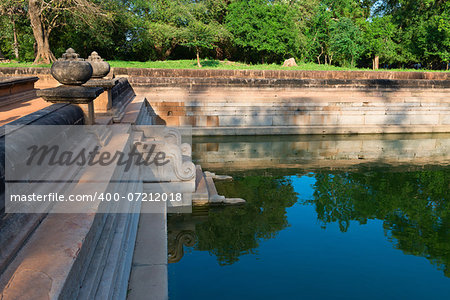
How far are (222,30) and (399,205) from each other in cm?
1785

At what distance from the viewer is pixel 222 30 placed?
22484 millimetres

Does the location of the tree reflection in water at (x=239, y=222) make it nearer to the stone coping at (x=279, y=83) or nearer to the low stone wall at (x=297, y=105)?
the low stone wall at (x=297, y=105)

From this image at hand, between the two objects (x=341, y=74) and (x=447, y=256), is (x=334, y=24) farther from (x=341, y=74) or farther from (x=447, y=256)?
(x=447, y=256)

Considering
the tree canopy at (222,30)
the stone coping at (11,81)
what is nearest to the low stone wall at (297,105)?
the stone coping at (11,81)

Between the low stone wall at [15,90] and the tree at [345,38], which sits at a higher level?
the tree at [345,38]

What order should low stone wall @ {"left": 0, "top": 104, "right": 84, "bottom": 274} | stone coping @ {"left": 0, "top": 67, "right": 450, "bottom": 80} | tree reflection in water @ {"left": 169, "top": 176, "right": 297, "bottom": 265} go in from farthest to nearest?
stone coping @ {"left": 0, "top": 67, "right": 450, "bottom": 80}
tree reflection in water @ {"left": 169, "top": 176, "right": 297, "bottom": 265}
low stone wall @ {"left": 0, "top": 104, "right": 84, "bottom": 274}

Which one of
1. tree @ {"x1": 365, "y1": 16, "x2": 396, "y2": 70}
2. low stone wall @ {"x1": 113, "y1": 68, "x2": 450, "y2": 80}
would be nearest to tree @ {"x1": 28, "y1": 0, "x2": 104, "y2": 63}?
low stone wall @ {"x1": 113, "y1": 68, "x2": 450, "y2": 80}

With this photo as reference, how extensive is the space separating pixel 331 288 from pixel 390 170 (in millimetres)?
5523

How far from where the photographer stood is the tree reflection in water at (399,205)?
560cm

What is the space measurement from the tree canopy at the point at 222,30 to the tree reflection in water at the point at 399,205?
13865 mm

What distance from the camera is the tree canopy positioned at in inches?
732

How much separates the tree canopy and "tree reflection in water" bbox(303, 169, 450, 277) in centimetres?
1387

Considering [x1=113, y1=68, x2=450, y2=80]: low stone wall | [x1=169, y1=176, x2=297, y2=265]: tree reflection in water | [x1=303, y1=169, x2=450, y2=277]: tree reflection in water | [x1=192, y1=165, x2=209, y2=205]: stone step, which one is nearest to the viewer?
[x1=169, y1=176, x2=297, y2=265]: tree reflection in water

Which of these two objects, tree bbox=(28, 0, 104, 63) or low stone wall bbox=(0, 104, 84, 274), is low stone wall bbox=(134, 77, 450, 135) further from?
low stone wall bbox=(0, 104, 84, 274)
